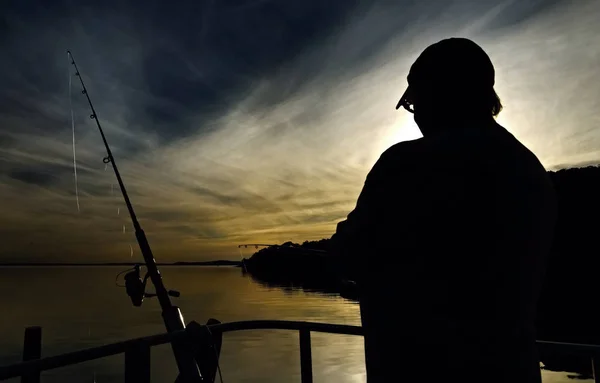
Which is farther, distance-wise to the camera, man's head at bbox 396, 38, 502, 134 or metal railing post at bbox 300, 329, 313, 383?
metal railing post at bbox 300, 329, 313, 383

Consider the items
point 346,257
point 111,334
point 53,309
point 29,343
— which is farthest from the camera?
point 53,309

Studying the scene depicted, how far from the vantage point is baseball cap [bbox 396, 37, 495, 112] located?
169cm

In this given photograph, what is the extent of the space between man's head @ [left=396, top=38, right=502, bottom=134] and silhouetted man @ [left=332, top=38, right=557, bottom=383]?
0.13 meters

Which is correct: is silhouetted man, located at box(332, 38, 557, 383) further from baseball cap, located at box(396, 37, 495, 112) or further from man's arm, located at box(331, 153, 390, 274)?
baseball cap, located at box(396, 37, 495, 112)

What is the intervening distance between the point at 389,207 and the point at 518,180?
39cm

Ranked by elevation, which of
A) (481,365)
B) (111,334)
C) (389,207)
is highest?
(389,207)

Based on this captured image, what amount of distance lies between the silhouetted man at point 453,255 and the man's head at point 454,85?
A: 0.13 metres

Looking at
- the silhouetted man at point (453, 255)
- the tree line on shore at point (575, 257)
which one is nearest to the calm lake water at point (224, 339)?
the tree line on shore at point (575, 257)

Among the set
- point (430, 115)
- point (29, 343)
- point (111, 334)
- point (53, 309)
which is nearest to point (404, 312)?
point (430, 115)

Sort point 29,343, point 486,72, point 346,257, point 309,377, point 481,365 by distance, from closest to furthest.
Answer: point 481,365 < point 346,257 < point 486,72 < point 309,377 < point 29,343

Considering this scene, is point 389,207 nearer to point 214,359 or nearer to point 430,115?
point 430,115

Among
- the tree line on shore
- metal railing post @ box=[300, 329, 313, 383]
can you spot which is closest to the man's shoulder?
metal railing post @ box=[300, 329, 313, 383]

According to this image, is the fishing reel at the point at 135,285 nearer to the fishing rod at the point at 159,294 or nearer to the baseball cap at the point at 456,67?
the fishing rod at the point at 159,294

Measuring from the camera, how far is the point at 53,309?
76.8 m
